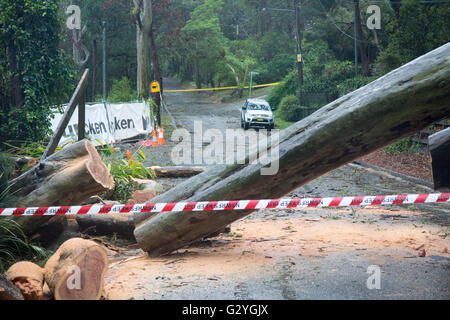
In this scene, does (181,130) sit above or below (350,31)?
below

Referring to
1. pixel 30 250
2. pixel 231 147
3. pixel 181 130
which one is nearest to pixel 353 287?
pixel 30 250

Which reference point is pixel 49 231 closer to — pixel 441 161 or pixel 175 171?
pixel 441 161

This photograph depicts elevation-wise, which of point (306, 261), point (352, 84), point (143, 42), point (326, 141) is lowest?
point (306, 261)

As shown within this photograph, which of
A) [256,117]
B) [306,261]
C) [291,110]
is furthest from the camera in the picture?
[291,110]

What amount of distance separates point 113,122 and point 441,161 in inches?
665

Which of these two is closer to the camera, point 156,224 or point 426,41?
point 156,224

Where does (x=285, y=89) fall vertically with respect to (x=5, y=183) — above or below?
above

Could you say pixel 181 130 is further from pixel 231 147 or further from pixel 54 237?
pixel 54 237

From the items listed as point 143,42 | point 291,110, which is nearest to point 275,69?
point 291,110

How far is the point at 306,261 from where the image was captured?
243 inches
